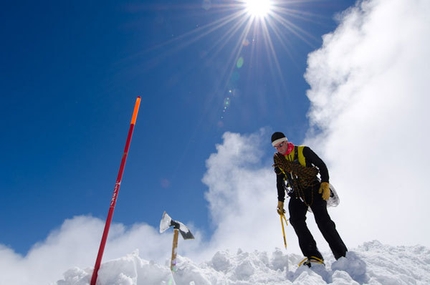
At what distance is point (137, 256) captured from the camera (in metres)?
4.20

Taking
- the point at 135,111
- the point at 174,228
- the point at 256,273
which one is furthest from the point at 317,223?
the point at 135,111

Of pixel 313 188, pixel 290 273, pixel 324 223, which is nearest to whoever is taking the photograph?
pixel 290 273

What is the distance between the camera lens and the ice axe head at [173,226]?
174 inches

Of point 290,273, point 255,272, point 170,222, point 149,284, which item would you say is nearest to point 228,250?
point 255,272

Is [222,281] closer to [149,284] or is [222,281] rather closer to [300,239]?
[149,284]

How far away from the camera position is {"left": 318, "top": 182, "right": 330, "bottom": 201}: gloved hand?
5434 mm

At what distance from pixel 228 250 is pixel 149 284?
3655 millimetres

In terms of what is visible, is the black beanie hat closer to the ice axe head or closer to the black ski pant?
the black ski pant

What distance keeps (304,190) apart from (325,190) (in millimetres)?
453

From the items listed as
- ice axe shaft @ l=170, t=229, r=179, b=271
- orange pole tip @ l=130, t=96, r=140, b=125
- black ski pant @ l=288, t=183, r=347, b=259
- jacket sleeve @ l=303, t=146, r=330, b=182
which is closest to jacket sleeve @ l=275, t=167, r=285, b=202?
black ski pant @ l=288, t=183, r=347, b=259

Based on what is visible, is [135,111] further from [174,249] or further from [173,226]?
[174,249]

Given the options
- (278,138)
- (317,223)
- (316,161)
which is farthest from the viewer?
(278,138)

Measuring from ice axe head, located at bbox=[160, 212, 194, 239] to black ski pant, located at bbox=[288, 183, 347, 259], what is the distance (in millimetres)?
2218

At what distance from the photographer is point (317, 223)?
5.39m
